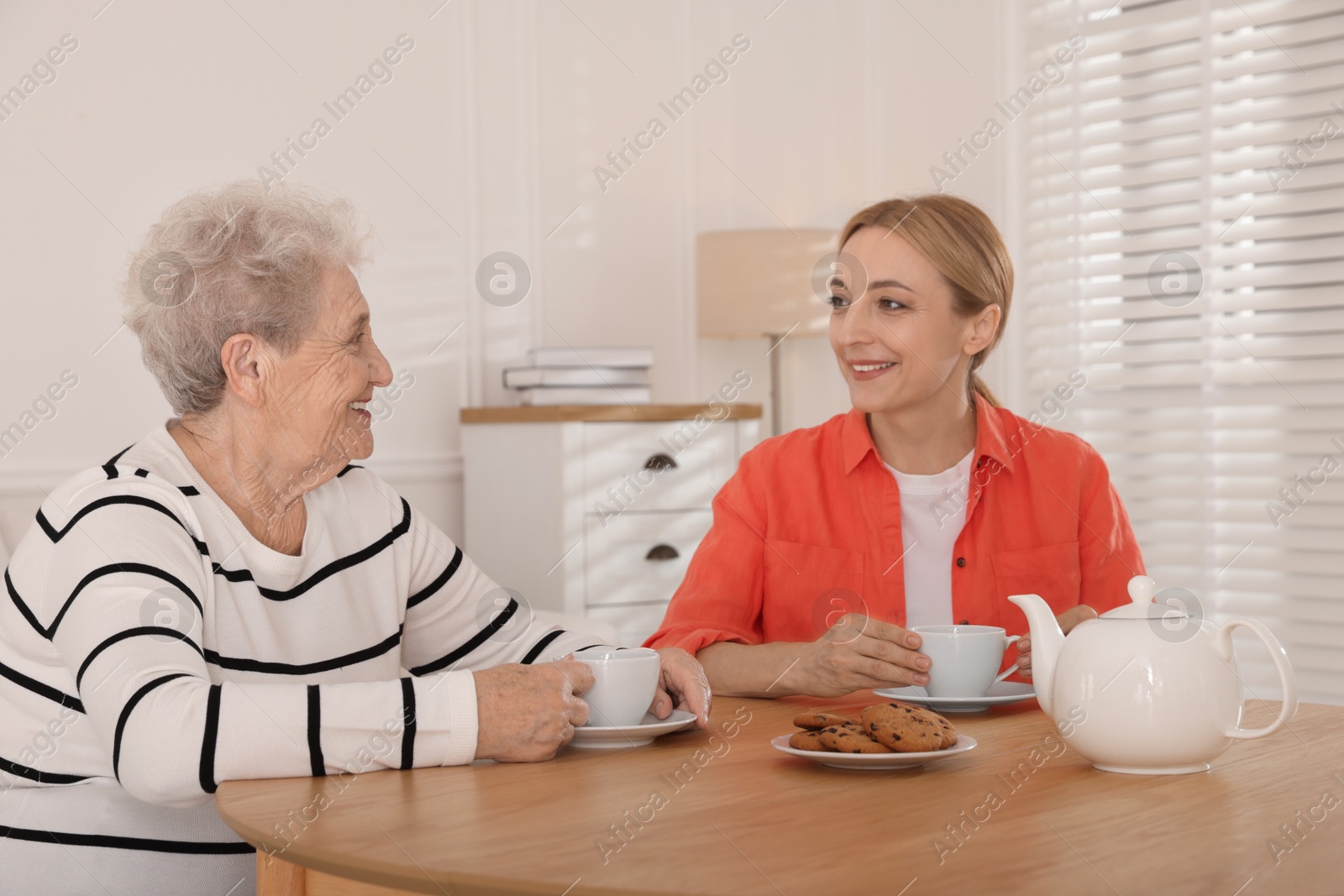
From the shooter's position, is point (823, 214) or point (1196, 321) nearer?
point (1196, 321)

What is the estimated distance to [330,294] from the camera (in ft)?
5.22

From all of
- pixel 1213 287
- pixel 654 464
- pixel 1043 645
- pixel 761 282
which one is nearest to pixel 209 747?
pixel 1043 645

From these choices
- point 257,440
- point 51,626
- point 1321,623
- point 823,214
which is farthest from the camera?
point 823,214

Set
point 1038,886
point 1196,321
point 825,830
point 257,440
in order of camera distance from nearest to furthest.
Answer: point 1038,886
point 825,830
point 257,440
point 1196,321

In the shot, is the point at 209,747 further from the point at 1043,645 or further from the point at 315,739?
the point at 1043,645

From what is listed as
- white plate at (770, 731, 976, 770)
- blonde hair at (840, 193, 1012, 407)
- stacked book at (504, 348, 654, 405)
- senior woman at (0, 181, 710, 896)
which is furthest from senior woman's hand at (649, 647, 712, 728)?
stacked book at (504, 348, 654, 405)

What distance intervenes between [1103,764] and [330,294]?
1.06 meters

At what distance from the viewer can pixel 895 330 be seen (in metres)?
2.13

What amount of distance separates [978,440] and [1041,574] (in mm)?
247

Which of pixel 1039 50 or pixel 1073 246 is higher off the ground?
pixel 1039 50

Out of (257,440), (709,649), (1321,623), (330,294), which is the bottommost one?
(1321,623)

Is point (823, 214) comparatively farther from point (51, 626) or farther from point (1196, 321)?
point (51, 626)

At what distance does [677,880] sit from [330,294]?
1.00 m

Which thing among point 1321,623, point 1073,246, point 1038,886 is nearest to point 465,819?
point 1038,886
